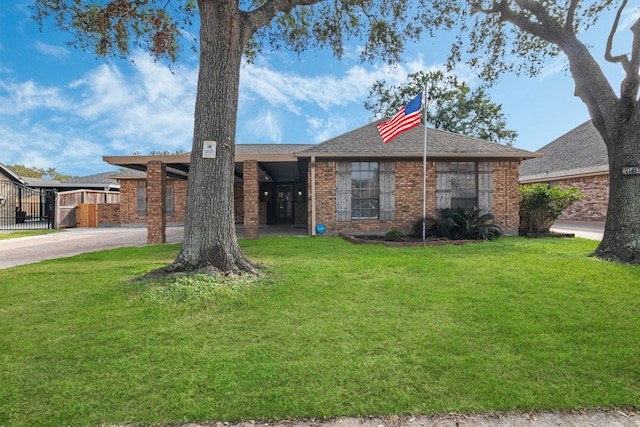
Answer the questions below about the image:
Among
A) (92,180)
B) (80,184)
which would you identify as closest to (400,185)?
(80,184)

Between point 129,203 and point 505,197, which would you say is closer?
point 505,197

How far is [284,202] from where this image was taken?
16.2 meters

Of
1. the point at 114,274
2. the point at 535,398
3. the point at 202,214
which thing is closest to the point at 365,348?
the point at 535,398

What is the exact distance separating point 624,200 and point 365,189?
597 centimetres

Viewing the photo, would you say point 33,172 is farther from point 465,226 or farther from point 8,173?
point 465,226

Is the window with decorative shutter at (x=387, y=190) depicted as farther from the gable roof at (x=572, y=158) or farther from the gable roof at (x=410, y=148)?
the gable roof at (x=572, y=158)

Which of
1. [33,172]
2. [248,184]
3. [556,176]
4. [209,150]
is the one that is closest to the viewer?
[209,150]

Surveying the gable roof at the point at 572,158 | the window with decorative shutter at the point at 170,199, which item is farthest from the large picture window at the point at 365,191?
the gable roof at the point at 572,158

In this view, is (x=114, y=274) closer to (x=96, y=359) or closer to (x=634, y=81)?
(x=96, y=359)

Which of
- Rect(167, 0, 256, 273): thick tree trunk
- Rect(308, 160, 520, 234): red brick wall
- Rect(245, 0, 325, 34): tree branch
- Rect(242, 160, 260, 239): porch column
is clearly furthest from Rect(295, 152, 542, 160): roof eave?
Rect(167, 0, 256, 273): thick tree trunk

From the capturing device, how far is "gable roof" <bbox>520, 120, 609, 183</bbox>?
14266 mm

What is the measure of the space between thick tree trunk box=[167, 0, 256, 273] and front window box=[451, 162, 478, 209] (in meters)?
7.55

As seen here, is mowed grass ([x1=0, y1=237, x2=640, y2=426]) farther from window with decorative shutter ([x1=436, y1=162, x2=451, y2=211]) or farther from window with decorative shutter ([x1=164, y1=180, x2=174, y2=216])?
window with decorative shutter ([x1=164, y1=180, x2=174, y2=216])

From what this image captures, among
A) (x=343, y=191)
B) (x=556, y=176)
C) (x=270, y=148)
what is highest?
(x=270, y=148)
